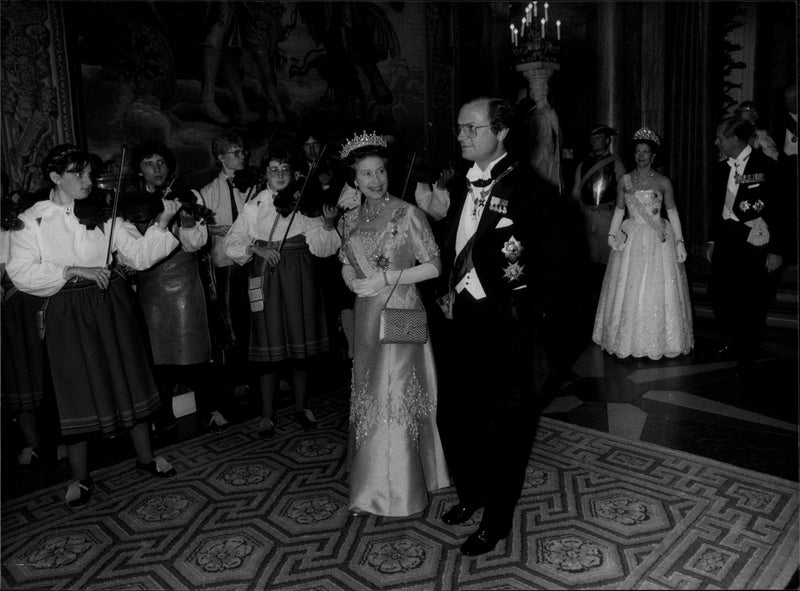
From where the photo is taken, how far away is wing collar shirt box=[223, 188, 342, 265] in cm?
440

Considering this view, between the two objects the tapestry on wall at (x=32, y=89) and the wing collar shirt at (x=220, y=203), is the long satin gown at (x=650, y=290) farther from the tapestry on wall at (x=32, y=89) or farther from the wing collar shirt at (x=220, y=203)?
the tapestry on wall at (x=32, y=89)

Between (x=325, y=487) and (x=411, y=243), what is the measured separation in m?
1.51

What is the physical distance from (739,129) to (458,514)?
4035 mm

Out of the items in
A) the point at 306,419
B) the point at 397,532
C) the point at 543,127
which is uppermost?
the point at 543,127

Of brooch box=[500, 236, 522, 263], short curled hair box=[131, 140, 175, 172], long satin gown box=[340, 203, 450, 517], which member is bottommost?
long satin gown box=[340, 203, 450, 517]

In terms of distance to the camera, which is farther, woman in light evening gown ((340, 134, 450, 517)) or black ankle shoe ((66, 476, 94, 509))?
black ankle shoe ((66, 476, 94, 509))

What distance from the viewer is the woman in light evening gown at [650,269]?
5.99 metres

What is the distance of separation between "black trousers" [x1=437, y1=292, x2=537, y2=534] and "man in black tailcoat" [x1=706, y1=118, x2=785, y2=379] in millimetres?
3317

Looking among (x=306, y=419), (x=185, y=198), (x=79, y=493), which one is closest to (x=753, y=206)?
(x=306, y=419)

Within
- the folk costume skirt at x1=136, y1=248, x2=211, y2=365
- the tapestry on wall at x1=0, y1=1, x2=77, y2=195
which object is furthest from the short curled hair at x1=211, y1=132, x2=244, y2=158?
the tapestry on wall at x1=0, y1=1, x2=77, y2=195

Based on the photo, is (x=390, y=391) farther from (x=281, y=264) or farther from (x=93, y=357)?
(x=93, y=357)

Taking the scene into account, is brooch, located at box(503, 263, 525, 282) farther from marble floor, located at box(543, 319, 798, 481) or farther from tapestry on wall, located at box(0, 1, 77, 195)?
tapestry on wall, located at box(0, 1, 77, 195)

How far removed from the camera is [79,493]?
3.62 m

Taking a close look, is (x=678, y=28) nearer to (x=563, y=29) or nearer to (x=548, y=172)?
(x=563, y=29)
